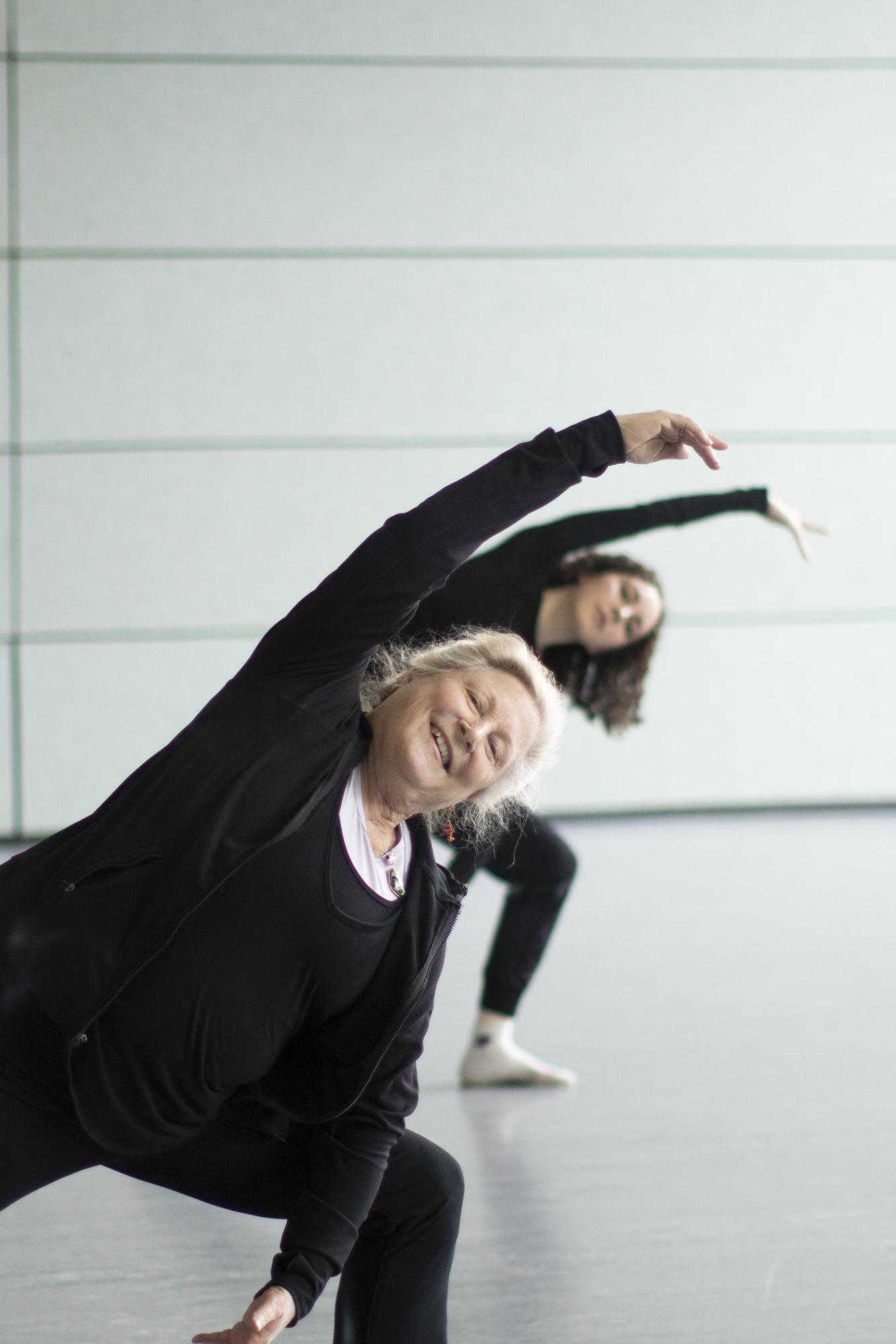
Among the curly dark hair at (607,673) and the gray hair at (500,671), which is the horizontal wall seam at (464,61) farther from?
the gray hair at (500,671)

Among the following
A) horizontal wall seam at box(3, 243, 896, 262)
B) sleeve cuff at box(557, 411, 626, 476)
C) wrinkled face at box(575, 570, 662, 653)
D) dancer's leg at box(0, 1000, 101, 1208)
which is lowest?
dancer's leg at box(0, 1000, 101, 1208)

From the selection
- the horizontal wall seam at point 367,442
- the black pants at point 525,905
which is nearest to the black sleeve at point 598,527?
the black pants at point 525,905

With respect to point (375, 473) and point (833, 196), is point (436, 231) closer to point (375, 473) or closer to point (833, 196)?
point (375, 473)

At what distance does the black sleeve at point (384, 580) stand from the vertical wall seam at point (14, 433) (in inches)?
130

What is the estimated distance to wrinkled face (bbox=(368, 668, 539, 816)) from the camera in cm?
130

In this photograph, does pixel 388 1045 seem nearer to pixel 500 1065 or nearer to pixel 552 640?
pixel 500 1065

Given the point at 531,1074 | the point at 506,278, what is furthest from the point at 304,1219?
the point at 506,278

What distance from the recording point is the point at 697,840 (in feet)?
14.6

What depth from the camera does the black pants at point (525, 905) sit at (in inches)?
99.1

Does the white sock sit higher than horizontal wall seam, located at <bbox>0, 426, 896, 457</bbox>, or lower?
lower

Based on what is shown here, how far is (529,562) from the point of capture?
2.43 meters

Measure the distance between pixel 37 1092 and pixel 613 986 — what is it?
189cm

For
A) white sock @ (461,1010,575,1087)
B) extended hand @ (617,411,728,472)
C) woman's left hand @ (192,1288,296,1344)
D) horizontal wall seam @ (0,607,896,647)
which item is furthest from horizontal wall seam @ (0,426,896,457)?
woman's left hand @ (192,1288,296,1344)

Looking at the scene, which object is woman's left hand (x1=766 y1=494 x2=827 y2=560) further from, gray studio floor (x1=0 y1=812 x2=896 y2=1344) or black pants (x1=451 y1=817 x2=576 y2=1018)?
gray studio floor (x1=0 y1=812 x2=896 y2=1344)
